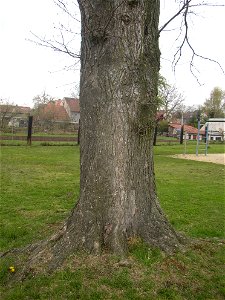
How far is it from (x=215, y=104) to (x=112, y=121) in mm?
78109

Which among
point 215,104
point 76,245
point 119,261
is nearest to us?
point 119,261

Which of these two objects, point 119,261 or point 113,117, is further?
point 113,117

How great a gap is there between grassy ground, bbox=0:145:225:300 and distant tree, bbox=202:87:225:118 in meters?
69.3

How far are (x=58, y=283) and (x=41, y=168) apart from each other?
892 centimetres

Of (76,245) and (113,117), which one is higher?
(113,117)

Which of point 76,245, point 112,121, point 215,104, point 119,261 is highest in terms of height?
point 215,104

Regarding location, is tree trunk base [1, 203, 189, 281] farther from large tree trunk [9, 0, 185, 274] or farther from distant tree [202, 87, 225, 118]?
distant tree [202, 87, 225, 118]

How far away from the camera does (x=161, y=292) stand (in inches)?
128

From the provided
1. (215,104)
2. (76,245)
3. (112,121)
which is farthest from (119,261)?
(215,104)

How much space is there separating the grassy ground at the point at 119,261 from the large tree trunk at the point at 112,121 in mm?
229

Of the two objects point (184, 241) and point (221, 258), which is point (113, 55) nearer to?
point (184, 241)

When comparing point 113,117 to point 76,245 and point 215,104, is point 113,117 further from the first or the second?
point 215,104

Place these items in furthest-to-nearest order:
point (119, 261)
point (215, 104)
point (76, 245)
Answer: point (215, 104), point (76, 245), point (119, 261)

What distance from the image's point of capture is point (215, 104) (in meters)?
77.4
